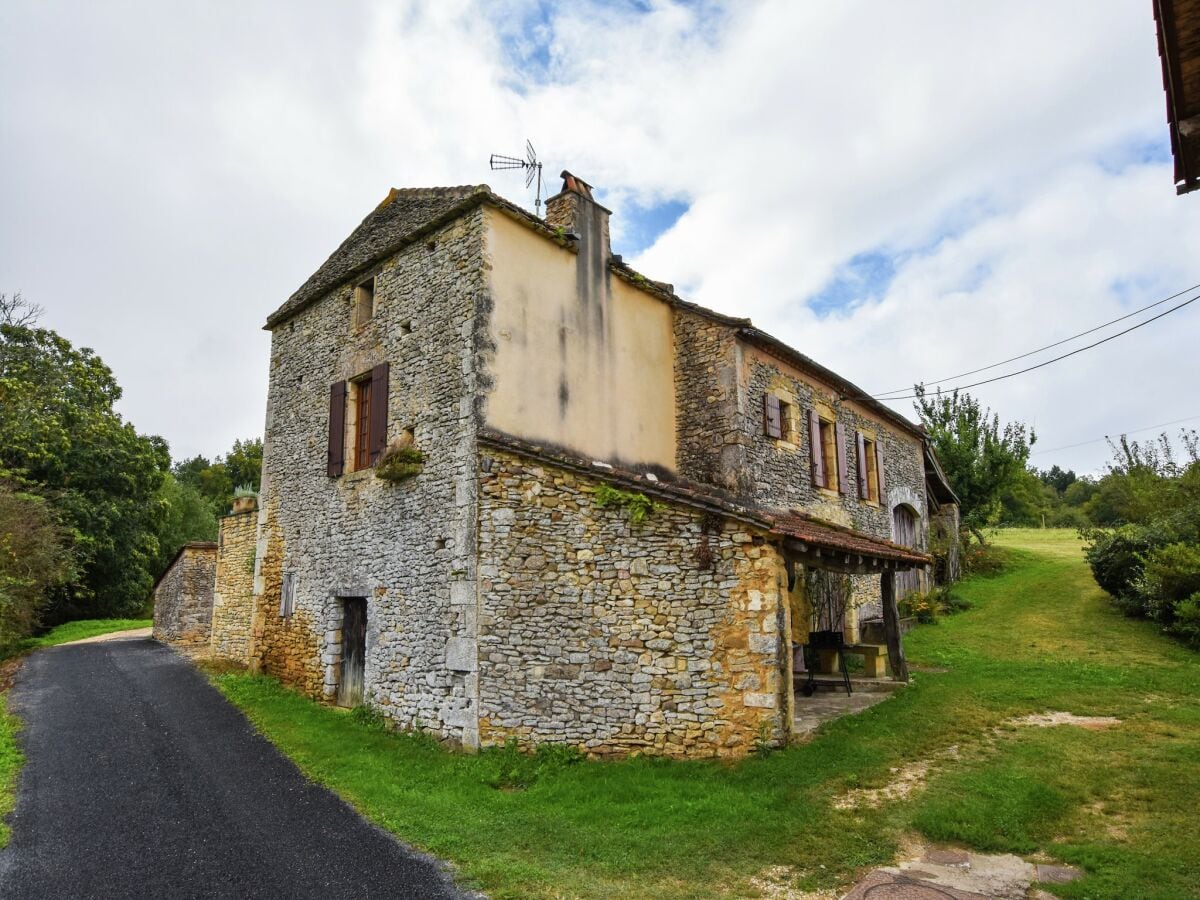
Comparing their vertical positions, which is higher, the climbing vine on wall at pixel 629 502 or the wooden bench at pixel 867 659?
the climbing vine on wall at pixel 629 502

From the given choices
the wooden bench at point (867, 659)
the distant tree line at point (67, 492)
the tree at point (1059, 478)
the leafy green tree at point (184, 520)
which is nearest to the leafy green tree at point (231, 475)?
the leafy green tree at point (184, 520)

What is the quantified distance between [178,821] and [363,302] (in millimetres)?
8193

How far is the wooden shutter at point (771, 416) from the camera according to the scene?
1201 centimetres

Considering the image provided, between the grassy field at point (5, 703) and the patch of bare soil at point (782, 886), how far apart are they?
638cm

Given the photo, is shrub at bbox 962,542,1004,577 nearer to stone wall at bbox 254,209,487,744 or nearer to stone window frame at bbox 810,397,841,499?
stone window frame at bbox 810,397,841,499

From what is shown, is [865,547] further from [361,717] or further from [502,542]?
[361,717]

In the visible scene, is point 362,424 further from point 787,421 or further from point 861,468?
point 861,468

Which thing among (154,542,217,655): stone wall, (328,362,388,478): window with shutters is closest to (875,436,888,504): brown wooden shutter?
(328,362,388,478): window with shutters

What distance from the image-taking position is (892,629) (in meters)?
10.8

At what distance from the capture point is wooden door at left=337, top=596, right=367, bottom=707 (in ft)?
34.3

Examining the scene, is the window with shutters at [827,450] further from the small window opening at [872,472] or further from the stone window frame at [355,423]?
the stone window frame at [355,423]

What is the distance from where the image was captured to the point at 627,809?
636 cm

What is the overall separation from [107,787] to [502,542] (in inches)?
195

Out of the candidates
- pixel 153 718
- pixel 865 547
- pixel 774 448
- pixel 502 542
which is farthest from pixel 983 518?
pixel 153 718
